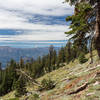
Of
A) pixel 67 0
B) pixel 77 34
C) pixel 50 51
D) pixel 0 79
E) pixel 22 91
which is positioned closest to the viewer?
pixel 67 0

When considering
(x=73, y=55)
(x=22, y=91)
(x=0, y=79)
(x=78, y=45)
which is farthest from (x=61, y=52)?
(x=78, y=45)

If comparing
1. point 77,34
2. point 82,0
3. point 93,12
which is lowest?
point 77,34

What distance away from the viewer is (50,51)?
95.9 m

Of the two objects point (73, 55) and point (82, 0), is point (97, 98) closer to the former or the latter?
point (82, 0)

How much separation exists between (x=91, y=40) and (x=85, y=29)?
1.04m

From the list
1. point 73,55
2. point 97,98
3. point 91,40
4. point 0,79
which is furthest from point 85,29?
point 0,79

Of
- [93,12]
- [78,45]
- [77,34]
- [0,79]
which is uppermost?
[93,12]

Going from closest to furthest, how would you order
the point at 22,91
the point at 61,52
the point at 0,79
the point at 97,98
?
1. the point at 97,98
2. the point at 22,91
3. the point at 0,79
4. the point at 61,52

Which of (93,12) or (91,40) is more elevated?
(93,12)

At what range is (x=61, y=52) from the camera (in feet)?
286

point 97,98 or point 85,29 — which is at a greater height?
point 85,29

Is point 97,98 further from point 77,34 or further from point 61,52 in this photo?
point 61,52

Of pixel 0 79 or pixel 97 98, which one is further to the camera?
pixel 0 79

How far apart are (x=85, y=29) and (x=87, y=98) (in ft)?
17.1
